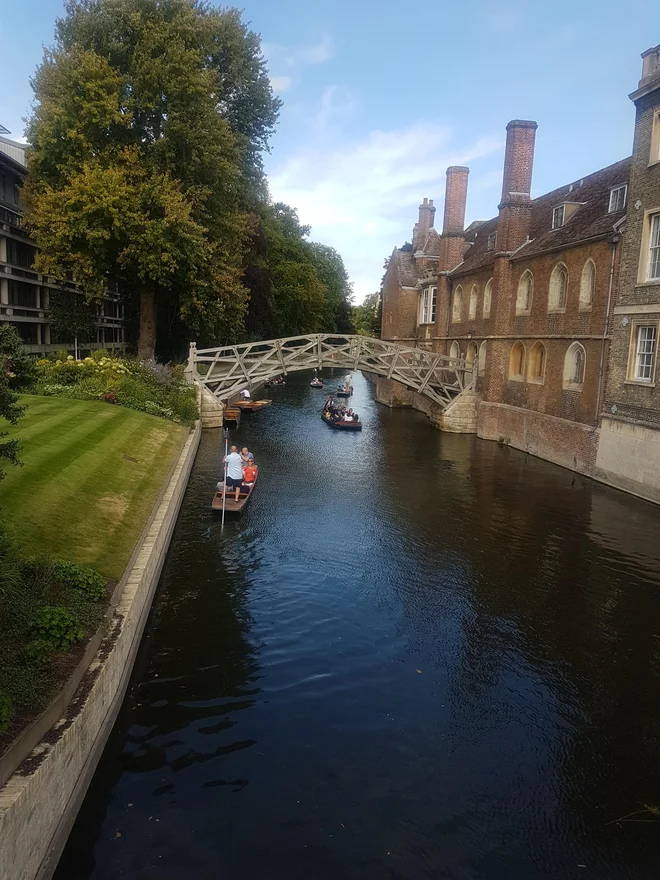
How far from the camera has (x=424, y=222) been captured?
4494 centimetres

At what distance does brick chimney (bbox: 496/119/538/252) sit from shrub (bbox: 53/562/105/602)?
24.4 metres

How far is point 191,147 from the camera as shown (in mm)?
27219

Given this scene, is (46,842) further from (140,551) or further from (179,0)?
(179,0)

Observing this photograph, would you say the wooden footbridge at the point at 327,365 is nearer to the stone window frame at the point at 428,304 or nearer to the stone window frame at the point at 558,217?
the stone window frame at the point at 428,304

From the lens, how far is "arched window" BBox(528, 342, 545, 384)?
84.8 feet

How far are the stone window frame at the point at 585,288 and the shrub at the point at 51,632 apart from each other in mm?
19892

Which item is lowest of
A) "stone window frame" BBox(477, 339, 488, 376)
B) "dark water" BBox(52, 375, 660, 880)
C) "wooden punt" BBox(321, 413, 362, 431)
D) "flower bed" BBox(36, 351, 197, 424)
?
"dark water" BBox(52, 375, 660, 880)

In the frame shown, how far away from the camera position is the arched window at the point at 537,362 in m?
25.9

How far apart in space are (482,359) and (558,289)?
6.84m

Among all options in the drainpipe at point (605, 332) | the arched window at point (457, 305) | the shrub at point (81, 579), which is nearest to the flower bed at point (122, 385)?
the shrub at point (81, 579)

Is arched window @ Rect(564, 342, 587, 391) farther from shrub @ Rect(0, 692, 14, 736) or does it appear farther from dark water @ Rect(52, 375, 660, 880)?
shrub @ Rect(0, 692, 14, 736)

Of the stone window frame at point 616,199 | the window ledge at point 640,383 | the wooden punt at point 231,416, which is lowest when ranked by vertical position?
the wooden punt at point 231,416

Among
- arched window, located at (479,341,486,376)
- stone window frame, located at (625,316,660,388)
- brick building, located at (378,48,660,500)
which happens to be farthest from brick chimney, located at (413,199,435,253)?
stone window frame, located at (625,316,660,388)

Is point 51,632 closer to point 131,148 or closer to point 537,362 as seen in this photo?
point 537,362
